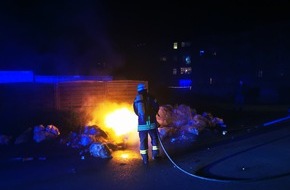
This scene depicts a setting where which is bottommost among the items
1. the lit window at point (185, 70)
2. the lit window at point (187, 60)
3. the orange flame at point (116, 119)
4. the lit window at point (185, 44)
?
the orange flame at point (116, 119)

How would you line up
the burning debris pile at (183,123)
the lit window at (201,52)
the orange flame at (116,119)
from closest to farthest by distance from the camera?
the burning debris pile at (183,123) → the orange flame at (116,119) → the lit window at (201,52)

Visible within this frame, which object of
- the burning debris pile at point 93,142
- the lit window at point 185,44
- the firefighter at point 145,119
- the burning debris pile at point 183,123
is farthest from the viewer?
the lit window at point 185,44

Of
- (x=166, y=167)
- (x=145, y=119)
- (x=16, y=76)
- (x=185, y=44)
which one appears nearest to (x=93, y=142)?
(x=145, y=119)

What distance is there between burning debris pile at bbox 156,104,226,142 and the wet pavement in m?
0.81

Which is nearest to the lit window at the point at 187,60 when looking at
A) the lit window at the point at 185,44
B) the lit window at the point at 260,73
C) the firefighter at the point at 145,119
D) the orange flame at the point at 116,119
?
the lit window at the point at 185,44

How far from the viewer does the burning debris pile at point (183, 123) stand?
10702 millimetres

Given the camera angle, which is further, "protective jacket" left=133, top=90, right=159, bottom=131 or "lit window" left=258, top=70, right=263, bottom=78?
"lit window" left=258, top=70, right=263, bottom=78

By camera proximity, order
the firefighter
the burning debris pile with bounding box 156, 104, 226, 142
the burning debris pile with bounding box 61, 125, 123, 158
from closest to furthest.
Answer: the firefighter
the burning debris pile with bounding box 61, 125, 123, 158
the burning debris pile with bounding box 156, 104, 226, 142

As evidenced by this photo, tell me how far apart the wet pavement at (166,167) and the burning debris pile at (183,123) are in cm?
81

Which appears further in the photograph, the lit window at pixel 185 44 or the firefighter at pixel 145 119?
the lit window at pixel 185 44

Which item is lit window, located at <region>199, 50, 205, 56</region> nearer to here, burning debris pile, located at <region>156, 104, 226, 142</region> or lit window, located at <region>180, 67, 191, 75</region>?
lit window, located at <region>180, 67, 191, 75</region>

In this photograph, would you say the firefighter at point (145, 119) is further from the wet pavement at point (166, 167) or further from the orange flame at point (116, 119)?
the orange flame at point (116, 119)

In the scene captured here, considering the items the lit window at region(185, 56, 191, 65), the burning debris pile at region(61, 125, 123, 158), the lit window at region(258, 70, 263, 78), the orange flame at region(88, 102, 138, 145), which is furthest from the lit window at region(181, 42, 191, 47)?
the burning debris pile at region(61, 125, 123, 158)

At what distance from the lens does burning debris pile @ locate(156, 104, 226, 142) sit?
10.7 m
